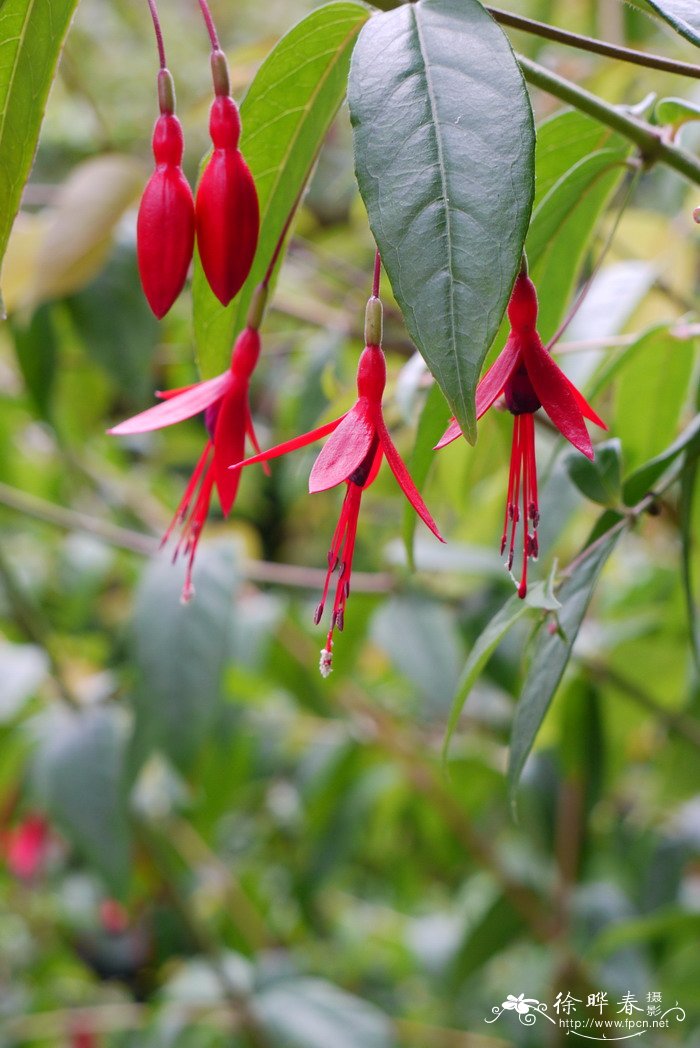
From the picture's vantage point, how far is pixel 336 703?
95 cm

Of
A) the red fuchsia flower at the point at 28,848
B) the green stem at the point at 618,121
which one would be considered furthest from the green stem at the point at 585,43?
the red fuchsia flower at the point at 28,848

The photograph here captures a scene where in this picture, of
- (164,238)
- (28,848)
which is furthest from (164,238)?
(28,848)

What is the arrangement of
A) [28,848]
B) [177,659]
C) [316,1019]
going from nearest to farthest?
[177,659]
[316,1019]
[28,848]

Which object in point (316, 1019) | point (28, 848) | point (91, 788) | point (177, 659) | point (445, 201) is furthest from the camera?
point (28, 848)

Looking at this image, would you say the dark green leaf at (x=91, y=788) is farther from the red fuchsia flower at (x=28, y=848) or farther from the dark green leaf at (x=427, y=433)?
the red fuchsia flower at (x=28, y=848)

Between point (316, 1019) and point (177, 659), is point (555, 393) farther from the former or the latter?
point (316, 1019)

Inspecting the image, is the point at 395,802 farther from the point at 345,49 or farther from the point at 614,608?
the point at 345,49

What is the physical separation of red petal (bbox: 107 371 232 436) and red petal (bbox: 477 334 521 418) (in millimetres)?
111

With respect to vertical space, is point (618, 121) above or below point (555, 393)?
above

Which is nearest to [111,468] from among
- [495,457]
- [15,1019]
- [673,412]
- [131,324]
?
[131,324]

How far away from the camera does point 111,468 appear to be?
132 cm

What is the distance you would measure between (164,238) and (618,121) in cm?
16

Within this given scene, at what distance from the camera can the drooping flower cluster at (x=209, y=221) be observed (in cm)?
32

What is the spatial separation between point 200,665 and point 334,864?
1.35 ft
